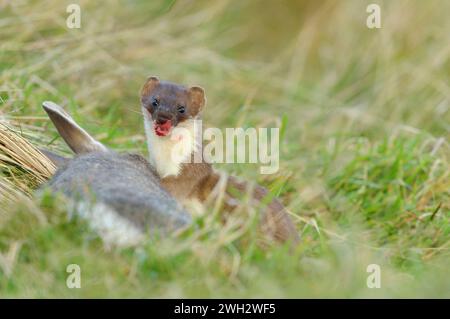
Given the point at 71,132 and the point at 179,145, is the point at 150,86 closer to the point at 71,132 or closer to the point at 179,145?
the point at 179,145

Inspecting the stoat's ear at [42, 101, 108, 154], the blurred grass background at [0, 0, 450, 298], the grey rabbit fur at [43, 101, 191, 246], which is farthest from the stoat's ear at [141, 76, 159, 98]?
the blurred grass background at [0, 0, 450, 298]

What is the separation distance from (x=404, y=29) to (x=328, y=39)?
1211 mm

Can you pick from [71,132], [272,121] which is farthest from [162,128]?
[272,121]

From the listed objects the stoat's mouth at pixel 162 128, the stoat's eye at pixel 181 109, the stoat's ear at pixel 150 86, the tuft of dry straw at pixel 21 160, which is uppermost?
the stoat's ear at pixel 150 86

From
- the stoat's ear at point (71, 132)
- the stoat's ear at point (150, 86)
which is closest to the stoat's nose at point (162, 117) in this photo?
the stoat's ear at point (150, 86)

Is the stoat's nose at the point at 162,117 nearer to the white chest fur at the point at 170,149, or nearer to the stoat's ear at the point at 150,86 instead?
the white chest fur at the point at 170,149

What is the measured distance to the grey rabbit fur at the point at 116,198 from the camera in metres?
4.59

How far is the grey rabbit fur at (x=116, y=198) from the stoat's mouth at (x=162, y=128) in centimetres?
37

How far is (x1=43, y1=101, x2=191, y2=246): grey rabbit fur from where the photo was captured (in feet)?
15.0

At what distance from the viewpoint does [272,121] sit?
834cm

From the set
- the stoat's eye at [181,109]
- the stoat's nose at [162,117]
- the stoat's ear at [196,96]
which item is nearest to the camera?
the stoat's nose at [162,117]

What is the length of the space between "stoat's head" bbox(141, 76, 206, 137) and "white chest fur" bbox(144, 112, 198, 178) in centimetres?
6

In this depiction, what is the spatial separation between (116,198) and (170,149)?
4.02 feet

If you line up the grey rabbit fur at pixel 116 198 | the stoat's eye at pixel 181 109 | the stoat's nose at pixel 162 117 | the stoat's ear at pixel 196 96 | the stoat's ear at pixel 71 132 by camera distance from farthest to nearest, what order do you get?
the stoat's ear at pixel 196 96
the stoat's eye at pixel 181 109
the stoat's nose at pixel 162 117
the stoat's ear at pixel 71 132
the grey rabbit fur at pixel 116 198
